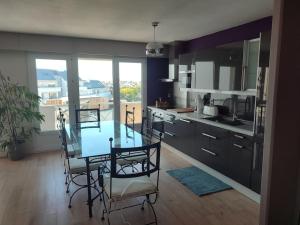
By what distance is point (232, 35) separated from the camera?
3.73 meters

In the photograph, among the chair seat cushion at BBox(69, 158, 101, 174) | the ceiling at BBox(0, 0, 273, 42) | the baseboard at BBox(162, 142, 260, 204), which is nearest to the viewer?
the ceiling at BBox(0, 0, 273, 42)

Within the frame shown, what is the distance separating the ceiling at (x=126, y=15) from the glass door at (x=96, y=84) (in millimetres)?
920

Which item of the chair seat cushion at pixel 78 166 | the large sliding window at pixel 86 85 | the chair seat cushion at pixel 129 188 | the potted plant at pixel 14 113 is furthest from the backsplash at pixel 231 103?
the potted plant at pixel 14 113

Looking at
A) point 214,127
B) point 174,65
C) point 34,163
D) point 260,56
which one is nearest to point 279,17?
point 260,56

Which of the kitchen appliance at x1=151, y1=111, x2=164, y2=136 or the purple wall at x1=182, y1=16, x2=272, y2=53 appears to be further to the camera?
the kitchen appliance at x1=151, y1=111, x2=164, y2=136

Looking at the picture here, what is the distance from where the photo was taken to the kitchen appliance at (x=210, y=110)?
3857 mm

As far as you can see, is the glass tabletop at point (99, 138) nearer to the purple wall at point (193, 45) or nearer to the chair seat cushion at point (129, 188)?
the chair seat cushion at point (129, 188)

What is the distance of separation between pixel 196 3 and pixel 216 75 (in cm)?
137

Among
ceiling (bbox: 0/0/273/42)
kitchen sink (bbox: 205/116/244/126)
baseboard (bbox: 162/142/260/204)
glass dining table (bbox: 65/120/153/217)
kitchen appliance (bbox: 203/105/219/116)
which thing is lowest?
baseboard (bbox: 162/142/260/204)

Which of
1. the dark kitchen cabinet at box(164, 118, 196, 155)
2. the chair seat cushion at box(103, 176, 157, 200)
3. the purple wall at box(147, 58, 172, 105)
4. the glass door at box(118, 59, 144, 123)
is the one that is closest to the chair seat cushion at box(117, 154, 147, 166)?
the chair seat cushion at box(103, 176, 157, 200)

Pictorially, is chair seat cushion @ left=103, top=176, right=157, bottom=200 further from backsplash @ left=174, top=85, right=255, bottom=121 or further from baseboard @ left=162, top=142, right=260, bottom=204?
backsplash @ left=174, top=85, right=255, bottom=121

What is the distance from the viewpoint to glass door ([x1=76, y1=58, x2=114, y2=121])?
4914 mm

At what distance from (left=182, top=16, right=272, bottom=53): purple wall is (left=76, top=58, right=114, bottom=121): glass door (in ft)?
6.08

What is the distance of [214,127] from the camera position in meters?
3.29
